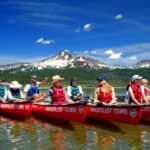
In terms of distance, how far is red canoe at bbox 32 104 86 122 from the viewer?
17984 mm

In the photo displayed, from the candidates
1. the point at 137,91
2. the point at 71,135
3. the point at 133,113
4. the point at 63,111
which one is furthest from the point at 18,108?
the point at 133,113

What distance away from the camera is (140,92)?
20016mm

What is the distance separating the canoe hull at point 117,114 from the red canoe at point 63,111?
147 centimetres

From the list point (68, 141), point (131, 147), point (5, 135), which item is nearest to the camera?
point (131, 147)

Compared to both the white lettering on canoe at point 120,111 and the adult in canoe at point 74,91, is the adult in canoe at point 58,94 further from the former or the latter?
the white lettering on canoe at point 120,111

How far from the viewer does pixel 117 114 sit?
18.0 m

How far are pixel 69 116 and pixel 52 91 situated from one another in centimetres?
225

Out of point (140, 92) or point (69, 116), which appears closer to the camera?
point (69, 116)

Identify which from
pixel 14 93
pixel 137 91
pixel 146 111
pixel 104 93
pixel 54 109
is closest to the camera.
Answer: pixel 146 111

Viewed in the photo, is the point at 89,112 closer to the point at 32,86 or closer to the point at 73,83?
the point at 73,83

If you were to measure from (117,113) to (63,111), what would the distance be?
9.88ft

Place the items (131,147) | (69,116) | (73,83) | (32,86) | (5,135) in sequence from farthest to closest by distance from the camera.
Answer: (32,86) < (73,83) < (69,116) < (5,135) < (131,147)

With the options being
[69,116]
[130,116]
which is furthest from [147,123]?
[69,116]

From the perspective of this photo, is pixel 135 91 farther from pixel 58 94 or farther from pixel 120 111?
pixel 58 94
